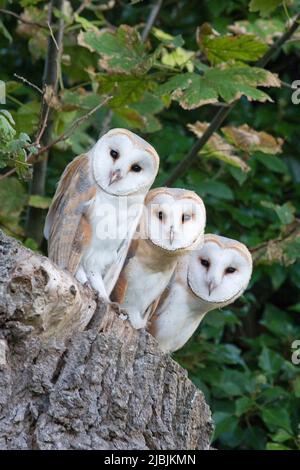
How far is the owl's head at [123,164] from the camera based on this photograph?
498 centimetres

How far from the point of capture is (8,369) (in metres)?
3.84

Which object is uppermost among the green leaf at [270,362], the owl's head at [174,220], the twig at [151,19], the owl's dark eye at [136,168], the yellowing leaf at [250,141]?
the owl's dark eye at [136,168]

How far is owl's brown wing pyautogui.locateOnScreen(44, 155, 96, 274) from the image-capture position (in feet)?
16.5

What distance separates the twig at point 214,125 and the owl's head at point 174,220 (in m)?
1.04

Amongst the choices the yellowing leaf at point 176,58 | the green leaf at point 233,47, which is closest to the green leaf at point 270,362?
the yellowing leaf at point 176,58

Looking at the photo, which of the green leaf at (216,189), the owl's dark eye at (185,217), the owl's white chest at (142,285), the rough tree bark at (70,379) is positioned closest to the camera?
the rough tree bark at (70,379)

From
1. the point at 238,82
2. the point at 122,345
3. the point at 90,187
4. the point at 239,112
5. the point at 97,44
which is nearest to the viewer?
the point at 122,345

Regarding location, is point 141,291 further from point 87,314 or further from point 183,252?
point 87,314

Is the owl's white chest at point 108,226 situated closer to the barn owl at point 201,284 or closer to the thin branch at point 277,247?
the barn owl at point 201,284

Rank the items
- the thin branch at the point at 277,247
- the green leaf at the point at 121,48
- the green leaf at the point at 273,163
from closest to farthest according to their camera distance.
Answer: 1. the green leaf at the point at 121,48
2. the thin branch at the point at 277,247
3. the green leaf at the point at 273,163

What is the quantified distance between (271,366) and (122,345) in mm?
2812

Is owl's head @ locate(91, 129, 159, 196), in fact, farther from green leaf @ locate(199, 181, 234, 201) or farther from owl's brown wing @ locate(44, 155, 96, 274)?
green leaf @ locate(199, 181, 234, 201)

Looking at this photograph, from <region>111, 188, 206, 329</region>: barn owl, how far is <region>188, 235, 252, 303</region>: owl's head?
8 cm

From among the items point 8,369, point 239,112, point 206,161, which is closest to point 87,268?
point 8,369
